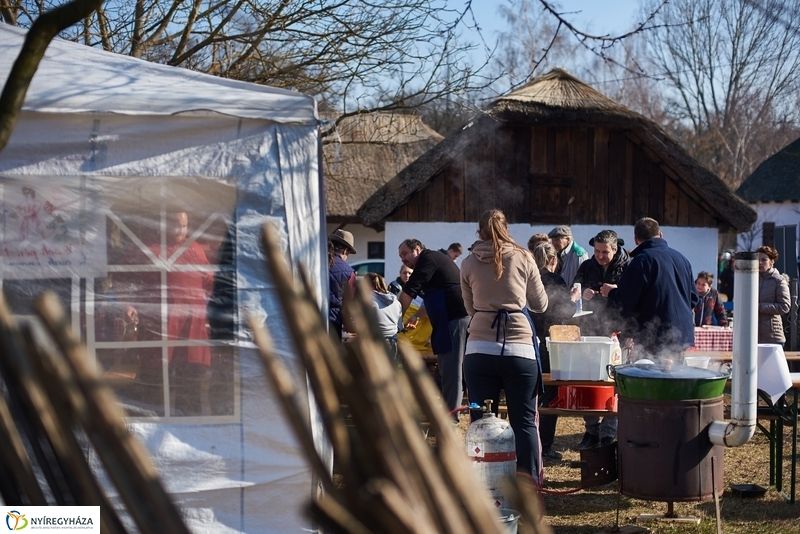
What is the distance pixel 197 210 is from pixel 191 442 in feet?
3.53

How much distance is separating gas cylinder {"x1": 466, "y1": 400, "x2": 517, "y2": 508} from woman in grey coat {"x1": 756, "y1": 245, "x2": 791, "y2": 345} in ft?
19.4

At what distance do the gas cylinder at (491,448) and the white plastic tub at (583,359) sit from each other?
1.60 metres

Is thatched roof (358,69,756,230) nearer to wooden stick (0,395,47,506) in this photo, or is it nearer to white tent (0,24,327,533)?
white tent (0,24,327,533)

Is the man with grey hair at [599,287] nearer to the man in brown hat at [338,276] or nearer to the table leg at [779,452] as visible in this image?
the table leg at [779,452]

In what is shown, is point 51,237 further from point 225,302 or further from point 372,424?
point 372,424

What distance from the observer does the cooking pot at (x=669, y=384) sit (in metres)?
5.28

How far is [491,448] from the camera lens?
205 inches

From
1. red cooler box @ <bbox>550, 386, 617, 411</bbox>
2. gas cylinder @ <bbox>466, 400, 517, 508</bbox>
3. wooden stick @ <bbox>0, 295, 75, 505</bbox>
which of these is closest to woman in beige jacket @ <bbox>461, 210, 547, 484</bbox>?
gas cylinder @ <bbox>466, 400, 517, 508</bbox>

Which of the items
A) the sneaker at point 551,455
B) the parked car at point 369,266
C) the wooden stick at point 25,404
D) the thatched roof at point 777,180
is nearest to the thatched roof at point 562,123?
the parked car at point 369,266

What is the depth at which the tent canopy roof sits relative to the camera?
173 inches

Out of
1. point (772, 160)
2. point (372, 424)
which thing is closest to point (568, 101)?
point (372, 424)

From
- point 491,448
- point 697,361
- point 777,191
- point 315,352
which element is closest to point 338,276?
point 697,361

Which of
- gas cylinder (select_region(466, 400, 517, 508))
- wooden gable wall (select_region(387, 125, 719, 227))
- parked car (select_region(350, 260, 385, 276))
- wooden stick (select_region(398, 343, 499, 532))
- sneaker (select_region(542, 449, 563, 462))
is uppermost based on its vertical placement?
wooden gable wall (select_region(387, 125, 719, 227))

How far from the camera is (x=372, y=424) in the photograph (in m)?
1.60
